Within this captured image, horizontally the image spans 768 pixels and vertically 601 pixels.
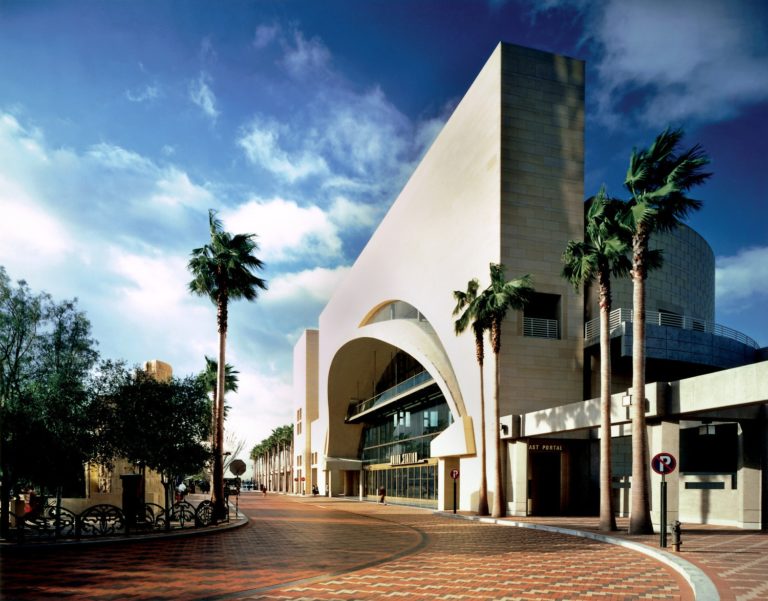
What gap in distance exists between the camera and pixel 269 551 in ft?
59.1

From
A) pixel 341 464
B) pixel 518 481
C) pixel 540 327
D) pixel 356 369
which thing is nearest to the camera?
pixel 518 481

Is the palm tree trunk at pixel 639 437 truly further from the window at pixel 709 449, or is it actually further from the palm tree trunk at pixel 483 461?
the palm tree trunk at pixel 483 461

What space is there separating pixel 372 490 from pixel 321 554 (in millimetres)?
49072

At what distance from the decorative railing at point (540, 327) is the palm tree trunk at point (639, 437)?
40.1ft

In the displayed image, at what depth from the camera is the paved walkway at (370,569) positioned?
11.7m

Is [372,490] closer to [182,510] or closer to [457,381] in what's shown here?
[457,381]

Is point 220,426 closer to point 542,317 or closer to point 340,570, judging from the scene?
point 340,570

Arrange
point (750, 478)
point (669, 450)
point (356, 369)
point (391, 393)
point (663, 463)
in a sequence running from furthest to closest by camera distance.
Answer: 1. point (356, 369)
2. point (391, 393)
3. point (750, 478)
4. point (669, 450)
5. point (663, 463)

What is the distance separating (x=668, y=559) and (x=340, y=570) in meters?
7.61

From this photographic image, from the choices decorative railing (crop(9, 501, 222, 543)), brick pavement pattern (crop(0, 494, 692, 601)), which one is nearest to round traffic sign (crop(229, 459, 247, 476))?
decorative railing (crop(9, 501, 222, 543))

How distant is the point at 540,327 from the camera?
116 ft

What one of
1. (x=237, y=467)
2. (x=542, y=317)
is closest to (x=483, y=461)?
(x=542, y=317)

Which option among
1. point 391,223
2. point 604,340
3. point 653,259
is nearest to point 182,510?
point 604,340

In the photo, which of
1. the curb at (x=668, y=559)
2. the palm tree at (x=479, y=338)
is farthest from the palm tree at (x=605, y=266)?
the palm tree at (x=479, y=338)
